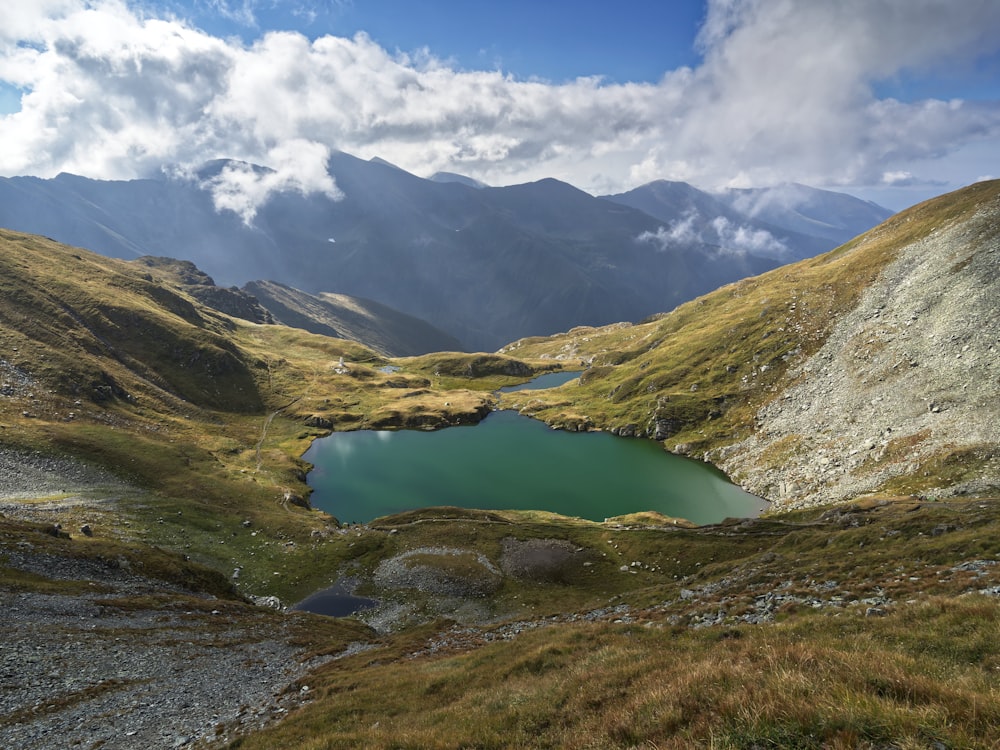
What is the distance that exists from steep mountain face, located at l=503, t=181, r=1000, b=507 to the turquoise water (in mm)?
10020

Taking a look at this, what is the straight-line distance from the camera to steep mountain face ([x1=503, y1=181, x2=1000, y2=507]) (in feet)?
268

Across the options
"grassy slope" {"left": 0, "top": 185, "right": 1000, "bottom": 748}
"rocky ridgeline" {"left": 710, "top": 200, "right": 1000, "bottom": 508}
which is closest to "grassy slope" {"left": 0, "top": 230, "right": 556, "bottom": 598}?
"grassy slope" {"left": 0, "top": 185, "right": 1000, "bottom": 748}

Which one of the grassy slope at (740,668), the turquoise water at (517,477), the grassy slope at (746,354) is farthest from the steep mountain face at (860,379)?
the grassy slope at (740,668)

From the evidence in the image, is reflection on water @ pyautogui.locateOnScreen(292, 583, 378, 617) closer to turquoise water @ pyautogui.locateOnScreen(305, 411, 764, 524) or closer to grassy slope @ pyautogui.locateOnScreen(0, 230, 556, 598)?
grassy slope @ pyautogui.locateOnScreen(0, 230, 556, 598)

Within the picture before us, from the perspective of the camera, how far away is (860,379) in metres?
110

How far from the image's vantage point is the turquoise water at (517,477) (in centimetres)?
11331

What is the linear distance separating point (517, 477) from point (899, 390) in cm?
8944

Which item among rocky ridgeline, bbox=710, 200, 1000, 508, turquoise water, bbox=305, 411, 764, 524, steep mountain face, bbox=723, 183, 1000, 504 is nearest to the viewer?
steep mountain face, bbox=723, 183, 1000, 504

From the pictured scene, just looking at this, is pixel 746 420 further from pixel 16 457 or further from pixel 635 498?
pixel 16 457

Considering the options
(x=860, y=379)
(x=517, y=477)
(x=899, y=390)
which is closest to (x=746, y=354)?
(x=860, y=379)

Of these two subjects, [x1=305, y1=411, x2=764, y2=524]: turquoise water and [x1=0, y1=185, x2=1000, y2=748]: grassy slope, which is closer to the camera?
[x1=0, y1=185, x2=1000, y2=748]: grassy slope

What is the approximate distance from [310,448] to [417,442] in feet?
120

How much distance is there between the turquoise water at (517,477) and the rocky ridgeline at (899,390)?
44.1ft

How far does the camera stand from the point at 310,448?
162m
